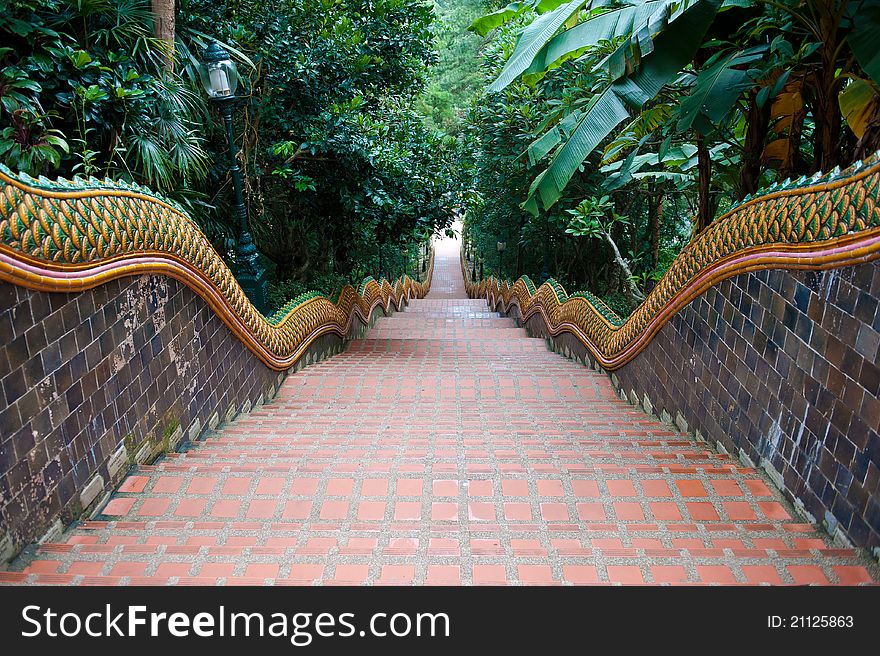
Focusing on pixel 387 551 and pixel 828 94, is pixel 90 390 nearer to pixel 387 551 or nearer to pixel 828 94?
pixel 387 551

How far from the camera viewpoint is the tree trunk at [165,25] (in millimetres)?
6402

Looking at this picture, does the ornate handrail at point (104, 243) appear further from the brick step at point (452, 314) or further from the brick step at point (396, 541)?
the brick step at point (452, 314)

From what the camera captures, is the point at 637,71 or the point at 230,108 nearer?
the point at 637,71

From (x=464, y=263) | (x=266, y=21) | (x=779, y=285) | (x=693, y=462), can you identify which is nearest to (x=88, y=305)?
(x=693, y=462)

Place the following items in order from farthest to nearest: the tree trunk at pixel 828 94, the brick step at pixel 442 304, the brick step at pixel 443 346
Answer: the brick step at pixel 442 304 → the brick step at pixel 443 346 → the tree trunk at pixel 828 94

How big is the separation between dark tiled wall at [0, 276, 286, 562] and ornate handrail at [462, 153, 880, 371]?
352 centimetres

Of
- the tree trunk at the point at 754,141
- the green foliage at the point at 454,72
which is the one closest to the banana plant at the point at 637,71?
the tree trunk at the point at 754,141

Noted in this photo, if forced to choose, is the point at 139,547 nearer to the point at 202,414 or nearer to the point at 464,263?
the point at 202,414

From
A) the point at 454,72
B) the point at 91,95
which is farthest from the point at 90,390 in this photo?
the point at 454,72

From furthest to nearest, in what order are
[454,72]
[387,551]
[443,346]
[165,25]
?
[454,72]
[443,346]
[165,25]
[387,551]

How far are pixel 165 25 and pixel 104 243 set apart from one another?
435 centimetres

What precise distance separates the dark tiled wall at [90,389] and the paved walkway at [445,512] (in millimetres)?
188

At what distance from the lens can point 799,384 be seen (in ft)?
10.2

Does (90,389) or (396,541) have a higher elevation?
(90,389)
